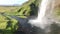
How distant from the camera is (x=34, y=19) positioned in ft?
3.69

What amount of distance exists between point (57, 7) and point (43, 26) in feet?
0.61

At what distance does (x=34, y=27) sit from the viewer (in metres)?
1.07

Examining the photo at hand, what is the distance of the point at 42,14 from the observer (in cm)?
114

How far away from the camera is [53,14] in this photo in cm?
110

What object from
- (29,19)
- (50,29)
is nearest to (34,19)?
(29,19)

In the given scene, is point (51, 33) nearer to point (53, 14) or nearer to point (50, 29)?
point (50, 29)

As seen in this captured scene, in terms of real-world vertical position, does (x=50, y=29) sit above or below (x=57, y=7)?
below

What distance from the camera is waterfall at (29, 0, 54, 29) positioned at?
109cm

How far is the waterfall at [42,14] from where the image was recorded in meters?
1.09

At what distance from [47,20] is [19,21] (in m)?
0.21

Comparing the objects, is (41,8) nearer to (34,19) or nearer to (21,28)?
(34,19)

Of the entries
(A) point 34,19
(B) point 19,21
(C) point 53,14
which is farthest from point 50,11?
Answer: (B) point 19,21

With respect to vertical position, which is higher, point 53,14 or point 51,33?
point 53,14

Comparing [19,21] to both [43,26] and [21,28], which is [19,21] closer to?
[21,28]
